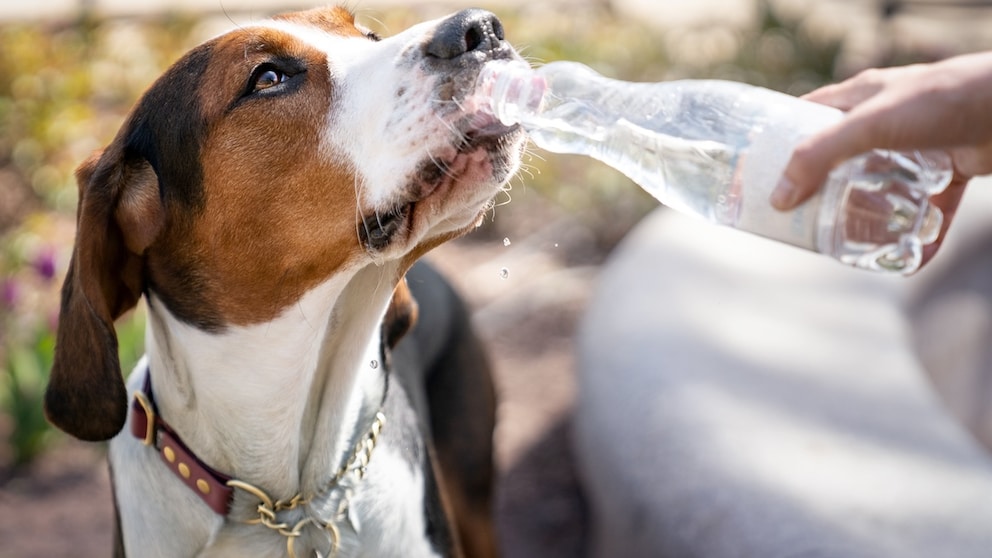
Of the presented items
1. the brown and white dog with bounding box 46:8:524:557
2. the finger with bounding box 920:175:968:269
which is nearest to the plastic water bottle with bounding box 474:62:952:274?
the brown and white dog with bounding box 46:8:524:557

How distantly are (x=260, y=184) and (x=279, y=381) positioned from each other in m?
0.45

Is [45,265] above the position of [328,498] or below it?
below

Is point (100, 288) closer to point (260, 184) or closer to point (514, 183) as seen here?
point (260, 184)

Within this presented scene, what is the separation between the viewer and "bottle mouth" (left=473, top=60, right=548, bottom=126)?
7.00ft

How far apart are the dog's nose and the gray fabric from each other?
4.90 ft

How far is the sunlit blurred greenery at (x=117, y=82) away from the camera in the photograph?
17.4 ft

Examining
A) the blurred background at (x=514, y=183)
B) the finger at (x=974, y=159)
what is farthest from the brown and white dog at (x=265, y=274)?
the finger at (x=974, y=159)

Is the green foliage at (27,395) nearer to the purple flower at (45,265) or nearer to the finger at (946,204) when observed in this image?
the purple flower at (45,265)

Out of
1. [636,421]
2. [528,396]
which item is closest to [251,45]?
[636,421]

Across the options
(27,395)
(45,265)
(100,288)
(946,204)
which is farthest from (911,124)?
(45,265)

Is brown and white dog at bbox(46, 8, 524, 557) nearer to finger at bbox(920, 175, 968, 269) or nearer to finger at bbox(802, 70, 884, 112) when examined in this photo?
finger at bbox(802, 70, 884, 112)

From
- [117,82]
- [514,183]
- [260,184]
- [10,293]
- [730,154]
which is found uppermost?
[730,154]

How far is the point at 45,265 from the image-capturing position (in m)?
4.23

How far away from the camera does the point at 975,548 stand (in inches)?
102
